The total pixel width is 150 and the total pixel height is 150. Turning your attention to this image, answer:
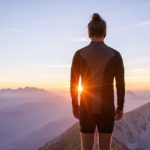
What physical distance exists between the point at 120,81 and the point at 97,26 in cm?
117

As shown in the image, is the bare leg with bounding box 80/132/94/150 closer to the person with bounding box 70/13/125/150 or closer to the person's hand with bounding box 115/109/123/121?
the person with bounding box 70/13/125/150

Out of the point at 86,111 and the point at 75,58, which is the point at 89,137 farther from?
the point at 75,58

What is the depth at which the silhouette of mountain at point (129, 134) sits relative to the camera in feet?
168

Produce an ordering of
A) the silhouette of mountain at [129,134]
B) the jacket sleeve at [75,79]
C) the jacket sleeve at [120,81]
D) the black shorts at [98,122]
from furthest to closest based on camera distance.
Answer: the silhouette of mountain at [129,134] < the jacket sleeve at [75,79] < the jacket sleeve at [120,81] < the black shorts at [98,122]

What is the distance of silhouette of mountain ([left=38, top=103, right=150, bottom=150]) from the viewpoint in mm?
51066

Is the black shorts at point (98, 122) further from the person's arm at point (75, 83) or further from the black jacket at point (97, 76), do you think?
the person's arm at point (75, 83)

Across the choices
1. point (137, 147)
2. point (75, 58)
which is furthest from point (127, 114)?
point (75, 58)

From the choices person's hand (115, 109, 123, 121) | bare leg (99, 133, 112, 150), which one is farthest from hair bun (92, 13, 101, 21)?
bare leg (99, 133, 112, 150)

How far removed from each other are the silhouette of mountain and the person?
4110cm

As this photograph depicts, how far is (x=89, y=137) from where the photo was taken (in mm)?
7473

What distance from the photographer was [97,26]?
7457mm

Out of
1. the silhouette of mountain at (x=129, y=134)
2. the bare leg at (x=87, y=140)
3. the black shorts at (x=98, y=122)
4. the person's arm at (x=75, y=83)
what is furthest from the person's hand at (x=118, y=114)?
the silhouette of mountain at (x=129, y=134)

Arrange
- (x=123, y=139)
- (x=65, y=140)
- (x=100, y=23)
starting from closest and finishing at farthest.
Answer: (x=100, y=23) → (x=123, y=139) → (x=65, y=140)

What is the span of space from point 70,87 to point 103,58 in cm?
87
